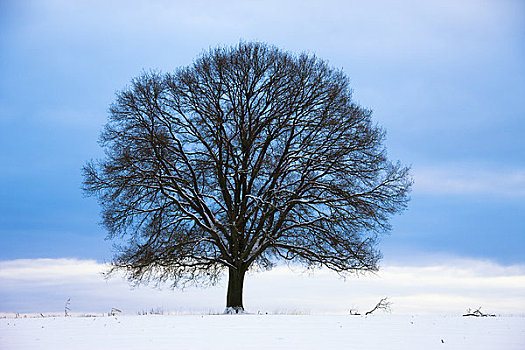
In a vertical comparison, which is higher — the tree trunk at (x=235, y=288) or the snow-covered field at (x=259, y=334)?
the tree trunk at (x=235, y=288)

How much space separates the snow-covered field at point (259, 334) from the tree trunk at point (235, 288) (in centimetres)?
652

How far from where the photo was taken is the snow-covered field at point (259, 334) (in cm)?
955

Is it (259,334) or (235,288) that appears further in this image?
(235,288)

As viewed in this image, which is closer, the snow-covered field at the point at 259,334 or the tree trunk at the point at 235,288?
the snow-covered field at the point at 259,334

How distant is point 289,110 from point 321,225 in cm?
481

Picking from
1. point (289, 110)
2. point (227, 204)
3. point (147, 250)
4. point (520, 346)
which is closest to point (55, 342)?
point (520, 346)

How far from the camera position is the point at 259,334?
10.8m

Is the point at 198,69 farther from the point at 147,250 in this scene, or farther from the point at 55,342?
the point at 55,342

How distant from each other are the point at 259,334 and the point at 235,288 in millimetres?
10310

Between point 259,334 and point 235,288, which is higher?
point 235,288

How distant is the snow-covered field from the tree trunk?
652cm

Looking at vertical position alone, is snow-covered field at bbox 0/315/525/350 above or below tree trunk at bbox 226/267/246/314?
below

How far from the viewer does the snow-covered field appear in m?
9.55

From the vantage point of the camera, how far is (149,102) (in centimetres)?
2170
